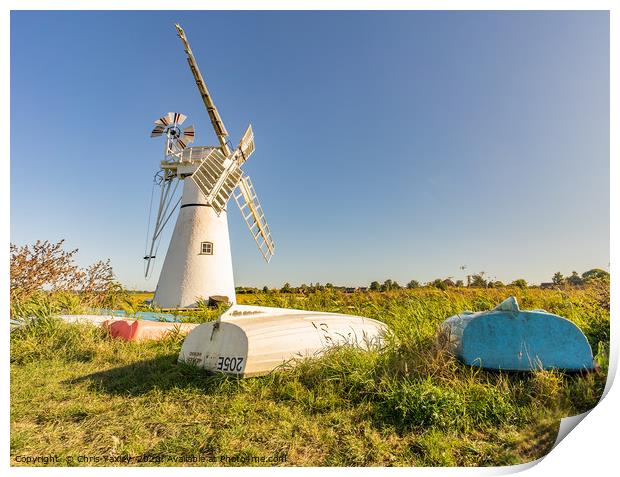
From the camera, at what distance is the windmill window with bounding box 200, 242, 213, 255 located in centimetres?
927

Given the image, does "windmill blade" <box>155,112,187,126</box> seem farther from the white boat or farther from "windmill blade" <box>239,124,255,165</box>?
the white boat

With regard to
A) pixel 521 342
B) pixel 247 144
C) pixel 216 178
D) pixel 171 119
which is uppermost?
pixel 171 119

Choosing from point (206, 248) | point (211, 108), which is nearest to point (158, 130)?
point (211, 108)

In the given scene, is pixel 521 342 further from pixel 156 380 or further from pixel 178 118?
pixel 178 118

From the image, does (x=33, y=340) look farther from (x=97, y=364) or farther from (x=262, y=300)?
(x=262, y=300)

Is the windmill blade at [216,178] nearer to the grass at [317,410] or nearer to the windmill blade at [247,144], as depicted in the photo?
the windmill blade at [247,144]

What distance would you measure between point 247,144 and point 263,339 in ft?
Result: 26.2

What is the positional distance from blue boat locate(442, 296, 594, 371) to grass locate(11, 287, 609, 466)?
0.36 ft

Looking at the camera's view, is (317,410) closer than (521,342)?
Yes

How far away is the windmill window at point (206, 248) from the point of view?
9.27 m

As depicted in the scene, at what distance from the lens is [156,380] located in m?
3.62

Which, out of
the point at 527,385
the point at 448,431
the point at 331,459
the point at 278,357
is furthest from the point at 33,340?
the point at 527,385

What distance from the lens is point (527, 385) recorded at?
2.91 metres
